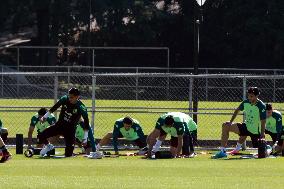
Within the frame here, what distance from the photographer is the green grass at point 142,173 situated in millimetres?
16031

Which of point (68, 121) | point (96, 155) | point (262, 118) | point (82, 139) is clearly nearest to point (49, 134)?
point (68, 121)

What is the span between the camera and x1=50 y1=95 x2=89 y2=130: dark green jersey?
74.5ft

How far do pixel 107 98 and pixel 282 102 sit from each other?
8.16m

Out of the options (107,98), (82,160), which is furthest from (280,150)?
(107,98)

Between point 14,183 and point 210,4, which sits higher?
point 210,4

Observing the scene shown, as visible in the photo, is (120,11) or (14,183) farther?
(120,11)

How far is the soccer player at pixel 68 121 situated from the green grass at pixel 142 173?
0.82 metres

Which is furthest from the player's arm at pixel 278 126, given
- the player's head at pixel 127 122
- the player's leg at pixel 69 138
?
the player's leg at pixel 69 138

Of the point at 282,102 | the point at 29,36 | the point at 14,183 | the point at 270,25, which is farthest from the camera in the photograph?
the point at 29,36

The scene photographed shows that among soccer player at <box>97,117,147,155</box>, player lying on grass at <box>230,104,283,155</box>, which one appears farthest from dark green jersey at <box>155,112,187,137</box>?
player lying on grass at <box>230,104,283,155</box>

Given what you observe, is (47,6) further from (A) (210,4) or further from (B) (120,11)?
(A) (210,4)

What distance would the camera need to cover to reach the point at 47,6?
189 ft

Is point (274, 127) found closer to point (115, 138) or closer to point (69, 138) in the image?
point (115, 138)

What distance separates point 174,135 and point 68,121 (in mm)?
2442
